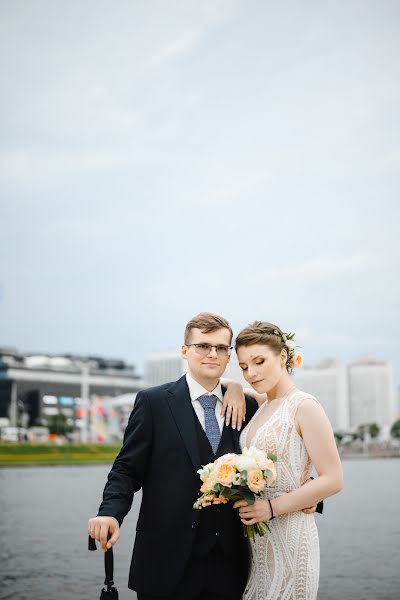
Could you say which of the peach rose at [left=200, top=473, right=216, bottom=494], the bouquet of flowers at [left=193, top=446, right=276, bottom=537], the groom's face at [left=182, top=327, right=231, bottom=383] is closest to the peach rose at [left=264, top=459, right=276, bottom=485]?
the bouquet of flowers at [left=193, top=446, right=276, bottom=537]

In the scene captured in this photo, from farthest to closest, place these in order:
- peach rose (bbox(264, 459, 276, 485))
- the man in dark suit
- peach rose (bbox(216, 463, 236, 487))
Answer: the man in dark suit → peach rose (bbox(264, 459, 276, 485)) → peach rose (bbox(216, 463, 236, 487))

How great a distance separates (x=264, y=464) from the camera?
4.55m

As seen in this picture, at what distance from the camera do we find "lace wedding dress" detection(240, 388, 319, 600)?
4.89 m

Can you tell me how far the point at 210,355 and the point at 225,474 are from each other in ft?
2.83

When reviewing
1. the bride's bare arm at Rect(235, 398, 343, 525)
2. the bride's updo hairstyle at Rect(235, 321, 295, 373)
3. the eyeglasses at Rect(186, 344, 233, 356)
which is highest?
the bride's updo hairstyle at Rect(235, 321, 295, 373)

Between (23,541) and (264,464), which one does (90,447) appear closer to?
(23,541)

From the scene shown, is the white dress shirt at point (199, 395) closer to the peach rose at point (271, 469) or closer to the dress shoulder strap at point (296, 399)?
the dress shoulder strap at point (296, 399)

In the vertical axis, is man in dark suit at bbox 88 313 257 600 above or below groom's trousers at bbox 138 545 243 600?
Answer: above

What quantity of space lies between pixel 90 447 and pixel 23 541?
204 ft

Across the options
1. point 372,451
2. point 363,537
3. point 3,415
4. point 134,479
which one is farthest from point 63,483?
point 3,415

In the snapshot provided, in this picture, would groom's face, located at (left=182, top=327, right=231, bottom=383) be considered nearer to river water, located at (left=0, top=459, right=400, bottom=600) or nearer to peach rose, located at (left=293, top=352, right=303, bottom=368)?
peach rose, located at (left=293, top=352, right=303, bottom=368)

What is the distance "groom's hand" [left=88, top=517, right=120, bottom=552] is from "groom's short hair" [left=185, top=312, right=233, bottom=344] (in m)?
1.28

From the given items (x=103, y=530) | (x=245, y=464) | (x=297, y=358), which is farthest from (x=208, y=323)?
(x=103, y=530)

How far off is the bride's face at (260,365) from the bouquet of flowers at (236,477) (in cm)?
55
